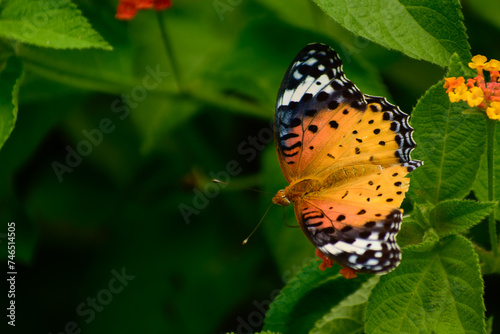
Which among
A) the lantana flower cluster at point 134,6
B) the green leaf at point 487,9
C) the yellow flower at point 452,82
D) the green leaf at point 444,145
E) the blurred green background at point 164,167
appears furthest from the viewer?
the green leaf at point 487,9

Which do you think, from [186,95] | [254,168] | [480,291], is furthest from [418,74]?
[480,291]

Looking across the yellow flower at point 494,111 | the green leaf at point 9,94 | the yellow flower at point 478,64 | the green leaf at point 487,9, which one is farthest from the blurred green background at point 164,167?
the yellow flower at point 494,111

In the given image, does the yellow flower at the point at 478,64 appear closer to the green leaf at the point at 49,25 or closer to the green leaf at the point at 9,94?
the green leaf at the point at 49,25

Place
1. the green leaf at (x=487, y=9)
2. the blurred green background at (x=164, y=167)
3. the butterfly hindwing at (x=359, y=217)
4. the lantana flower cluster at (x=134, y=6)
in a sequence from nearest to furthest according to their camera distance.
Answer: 1. the butterfly hindwing at (x=359, y=217)
2. the lantana flower cluster at (x=134, y=6)
3. the blurred green background at (x=164, y=167)
4. the green leaf at (x=487, y=9)

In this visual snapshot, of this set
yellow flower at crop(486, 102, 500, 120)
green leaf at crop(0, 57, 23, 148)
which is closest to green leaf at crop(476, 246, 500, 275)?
yellow flower at crop(486, 102, 500, 120)

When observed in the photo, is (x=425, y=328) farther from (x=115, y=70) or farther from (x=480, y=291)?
(x=115, y=70)

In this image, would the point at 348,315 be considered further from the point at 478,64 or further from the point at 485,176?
the point at 478,64

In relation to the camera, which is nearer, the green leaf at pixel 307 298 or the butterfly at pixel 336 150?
the butterfly at pixel 336 150
